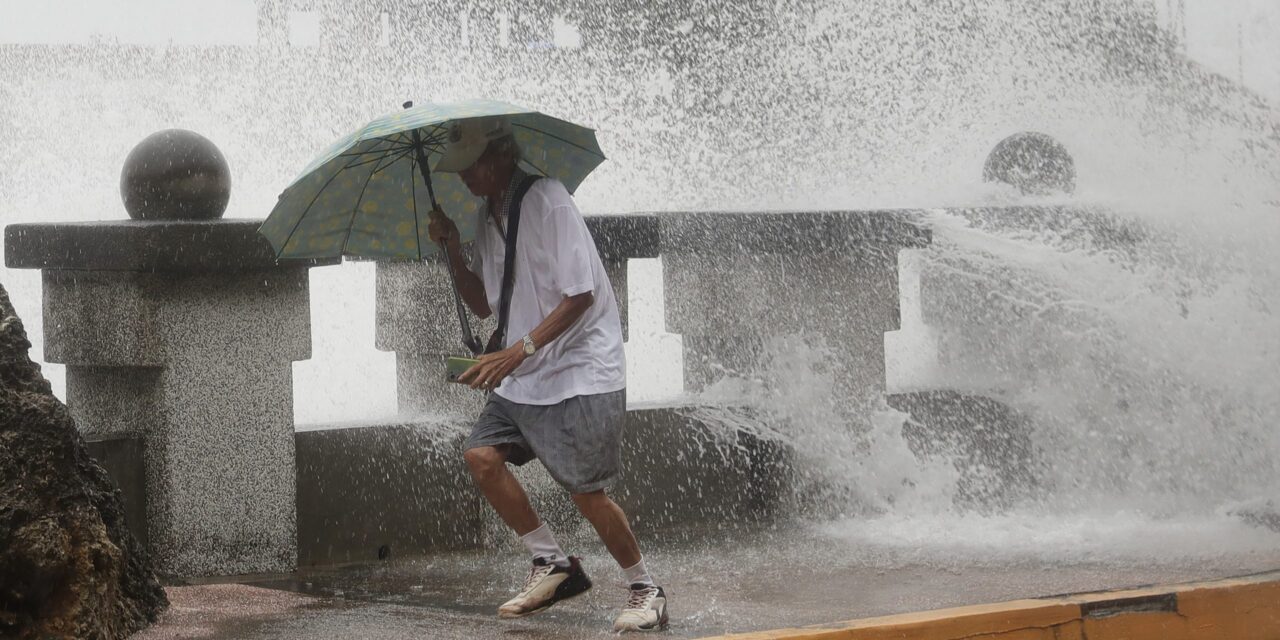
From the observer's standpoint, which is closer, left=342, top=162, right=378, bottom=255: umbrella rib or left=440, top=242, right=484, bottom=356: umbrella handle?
left=440, top=242, right=484, bottom=356: umbrella handle

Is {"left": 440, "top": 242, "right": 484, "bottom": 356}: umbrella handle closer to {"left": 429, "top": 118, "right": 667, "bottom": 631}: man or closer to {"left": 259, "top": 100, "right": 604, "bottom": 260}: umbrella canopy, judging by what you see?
{"left": 429, "top": 118, "right": 667, "bottom": 631}: man

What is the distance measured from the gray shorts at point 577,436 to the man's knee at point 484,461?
27 millimetres

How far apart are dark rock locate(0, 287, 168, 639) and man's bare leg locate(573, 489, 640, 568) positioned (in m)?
1.46

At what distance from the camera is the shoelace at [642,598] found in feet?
15.1

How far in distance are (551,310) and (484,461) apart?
52cm

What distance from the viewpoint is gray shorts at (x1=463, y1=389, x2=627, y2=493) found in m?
4.50

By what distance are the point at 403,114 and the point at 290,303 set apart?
1.67 meters

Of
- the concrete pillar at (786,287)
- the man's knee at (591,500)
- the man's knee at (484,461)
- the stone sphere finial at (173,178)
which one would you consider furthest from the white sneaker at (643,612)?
the concrete pillar at (786,287)

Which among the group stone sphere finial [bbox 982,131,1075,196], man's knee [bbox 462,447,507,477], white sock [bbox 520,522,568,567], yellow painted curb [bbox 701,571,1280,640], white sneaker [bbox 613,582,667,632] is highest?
stone sphere finial [bbox 982,131,1075,196]

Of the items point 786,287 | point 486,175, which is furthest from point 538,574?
point 786,287

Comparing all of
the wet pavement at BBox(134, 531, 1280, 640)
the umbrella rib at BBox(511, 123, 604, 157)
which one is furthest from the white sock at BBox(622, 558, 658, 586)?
the umbrella rib at BBox(511, 123, 604, 157)

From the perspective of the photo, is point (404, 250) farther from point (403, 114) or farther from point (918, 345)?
point (918, 345)

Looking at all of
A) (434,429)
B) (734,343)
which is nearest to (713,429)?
(734,343)

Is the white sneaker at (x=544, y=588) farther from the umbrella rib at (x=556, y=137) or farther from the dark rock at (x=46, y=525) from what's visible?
the umbrella rib at (x=556, y=137)
